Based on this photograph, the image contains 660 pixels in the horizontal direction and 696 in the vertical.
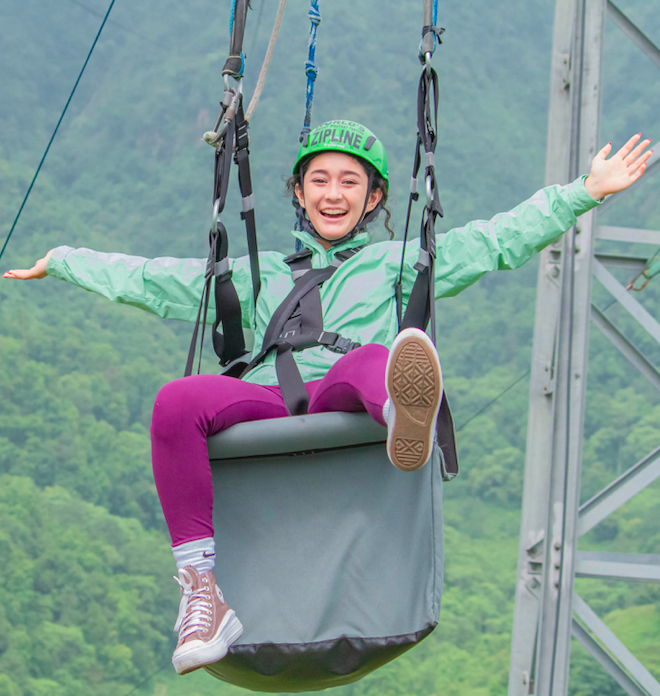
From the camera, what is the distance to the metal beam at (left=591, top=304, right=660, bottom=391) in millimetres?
2693

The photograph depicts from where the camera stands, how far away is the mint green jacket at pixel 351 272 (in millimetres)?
1739

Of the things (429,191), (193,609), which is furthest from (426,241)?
(193,609)

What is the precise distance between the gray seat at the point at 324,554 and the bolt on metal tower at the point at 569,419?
0.96 metres

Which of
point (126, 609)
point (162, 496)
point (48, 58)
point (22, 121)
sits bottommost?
point (126, 609)

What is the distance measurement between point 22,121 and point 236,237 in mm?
4673

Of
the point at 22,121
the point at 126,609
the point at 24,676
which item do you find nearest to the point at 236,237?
the point at 22,121

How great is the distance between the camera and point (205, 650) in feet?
4.74

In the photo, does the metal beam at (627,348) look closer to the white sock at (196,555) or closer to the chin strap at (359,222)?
the chin strap at (359,222)

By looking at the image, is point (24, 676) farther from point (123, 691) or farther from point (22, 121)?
point (22, 121)

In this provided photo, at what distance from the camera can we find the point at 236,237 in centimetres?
2006

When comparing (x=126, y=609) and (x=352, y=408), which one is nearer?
(x=352, y=408)

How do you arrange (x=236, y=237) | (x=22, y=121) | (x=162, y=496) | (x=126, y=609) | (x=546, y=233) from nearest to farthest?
1. (x=162, y=496)
2. (x=546, y=233)
3. (x=126, y=609)
4. (x=22, y=121)
5. (x=236, y=237)

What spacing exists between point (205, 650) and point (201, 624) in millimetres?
42

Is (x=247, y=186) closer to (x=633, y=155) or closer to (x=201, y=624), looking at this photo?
(x=633, y=155)
